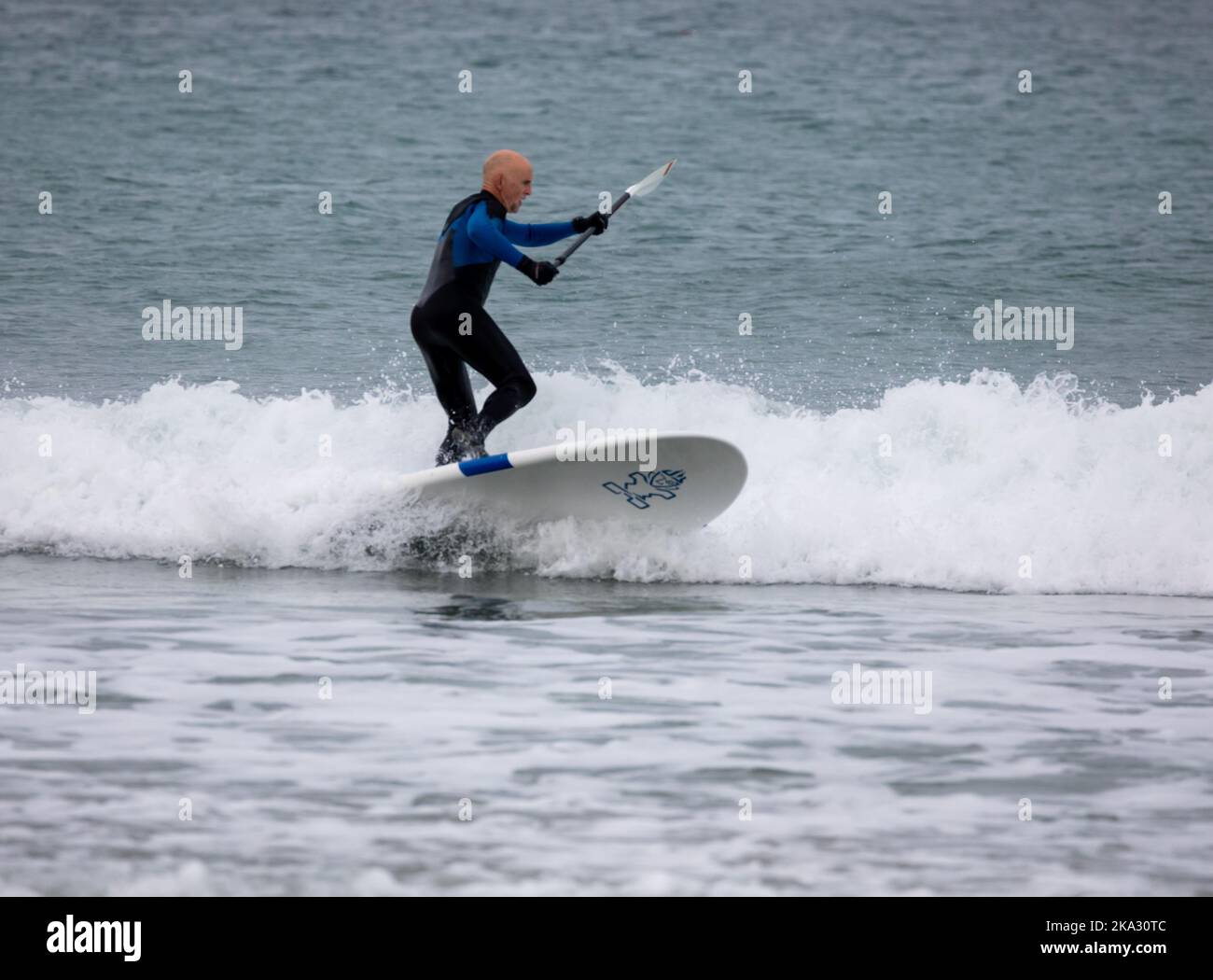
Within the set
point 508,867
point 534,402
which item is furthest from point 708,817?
point 534,402

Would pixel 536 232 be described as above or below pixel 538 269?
above

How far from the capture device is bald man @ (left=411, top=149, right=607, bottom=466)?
7.47 meters

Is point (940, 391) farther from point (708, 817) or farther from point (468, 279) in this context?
point (708, 817)

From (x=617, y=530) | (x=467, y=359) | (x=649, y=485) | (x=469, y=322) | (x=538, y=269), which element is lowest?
(x=617, y=530)

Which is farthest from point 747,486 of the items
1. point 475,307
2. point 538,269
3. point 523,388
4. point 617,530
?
point 538,269

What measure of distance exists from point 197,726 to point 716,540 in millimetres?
3287

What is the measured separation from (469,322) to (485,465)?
2.21ft

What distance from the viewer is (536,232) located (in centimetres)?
777

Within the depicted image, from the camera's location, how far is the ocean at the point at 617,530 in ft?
13.9

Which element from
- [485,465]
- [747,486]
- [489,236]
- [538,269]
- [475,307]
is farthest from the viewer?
[747,486]

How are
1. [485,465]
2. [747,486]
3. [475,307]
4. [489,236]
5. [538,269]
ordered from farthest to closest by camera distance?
1. [747,486]
2. [475,307]
3. [485,465]
4. [489,236]
5. [538,269]

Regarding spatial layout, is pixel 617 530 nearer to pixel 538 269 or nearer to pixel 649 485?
pixel 649 485

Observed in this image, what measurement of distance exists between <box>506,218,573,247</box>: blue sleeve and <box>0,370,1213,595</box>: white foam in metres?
1.33

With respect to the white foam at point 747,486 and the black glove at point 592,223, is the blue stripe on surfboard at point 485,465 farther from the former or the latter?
the black glove at point 592,223
